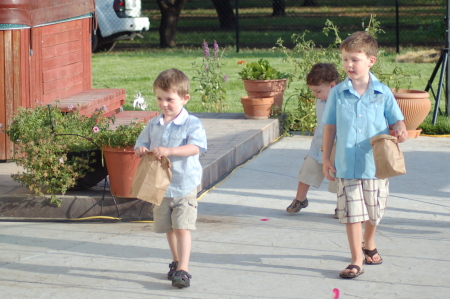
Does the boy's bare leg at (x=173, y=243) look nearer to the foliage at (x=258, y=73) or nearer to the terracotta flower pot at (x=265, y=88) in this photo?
the terracotta flower pot at (x=265, y=88)

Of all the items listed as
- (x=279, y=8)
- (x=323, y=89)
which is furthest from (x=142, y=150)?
(x=279, y=8)

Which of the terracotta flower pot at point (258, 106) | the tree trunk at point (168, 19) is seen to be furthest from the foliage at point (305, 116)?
the tree trunk at point (168, 19)

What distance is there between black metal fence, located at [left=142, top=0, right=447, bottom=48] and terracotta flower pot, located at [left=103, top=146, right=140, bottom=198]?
14188 mm

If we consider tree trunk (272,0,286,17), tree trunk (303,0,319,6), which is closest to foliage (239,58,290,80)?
tree trunk (272,0,286,17)

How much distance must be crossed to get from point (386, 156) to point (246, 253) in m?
1.17

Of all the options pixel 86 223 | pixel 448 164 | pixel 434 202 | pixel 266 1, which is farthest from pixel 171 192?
pixel 266 1

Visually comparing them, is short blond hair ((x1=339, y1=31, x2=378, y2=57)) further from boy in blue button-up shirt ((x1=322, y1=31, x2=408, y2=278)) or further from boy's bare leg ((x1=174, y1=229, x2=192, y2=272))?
boy's bare leg ((x1=174, y1=229, x2=192, y2=272))

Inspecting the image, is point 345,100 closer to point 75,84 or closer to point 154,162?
point 154,162

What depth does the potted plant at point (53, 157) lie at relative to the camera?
19.3 feet

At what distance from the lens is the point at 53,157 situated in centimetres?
587

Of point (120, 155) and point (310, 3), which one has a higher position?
point (310, 3)

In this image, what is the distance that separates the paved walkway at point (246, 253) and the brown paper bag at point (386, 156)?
24.3 inches

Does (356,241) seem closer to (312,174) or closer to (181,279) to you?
(181,279)

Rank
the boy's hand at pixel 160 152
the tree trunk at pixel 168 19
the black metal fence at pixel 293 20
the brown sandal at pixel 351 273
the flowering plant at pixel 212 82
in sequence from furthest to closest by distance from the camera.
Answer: the black metal fence at pixel 293 20, the tree trunk at pixel 168 19, the flowering plant at pixel 212 82, the brown sandal at pixel 351 273, the boy's hand at pixel 160 152
